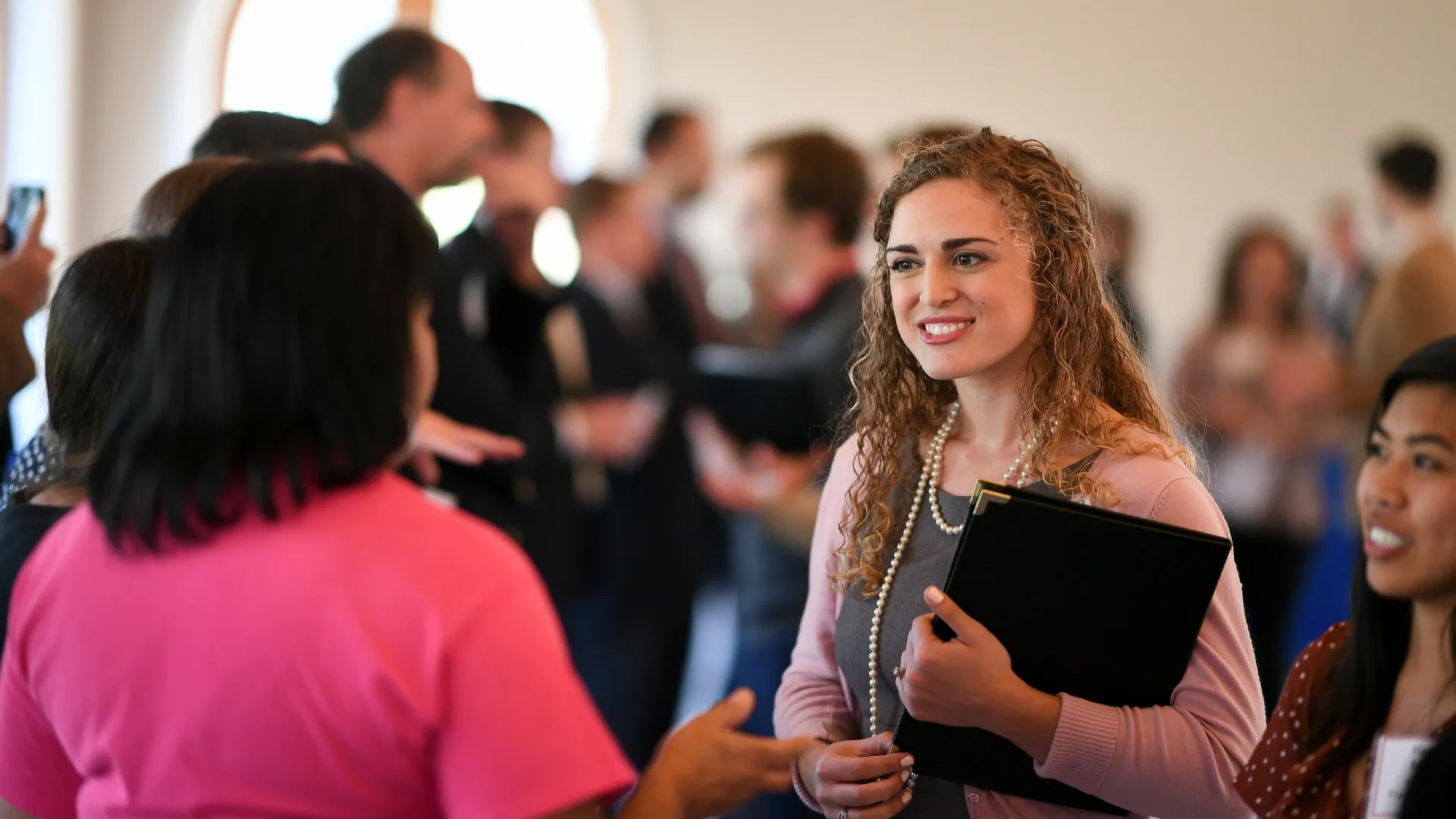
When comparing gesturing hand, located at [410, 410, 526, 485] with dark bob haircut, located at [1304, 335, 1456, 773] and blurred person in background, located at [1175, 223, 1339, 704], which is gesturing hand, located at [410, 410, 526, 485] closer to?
dark bob haircut, located at [1304, 335, 1456, 773]

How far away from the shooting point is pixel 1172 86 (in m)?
8.19

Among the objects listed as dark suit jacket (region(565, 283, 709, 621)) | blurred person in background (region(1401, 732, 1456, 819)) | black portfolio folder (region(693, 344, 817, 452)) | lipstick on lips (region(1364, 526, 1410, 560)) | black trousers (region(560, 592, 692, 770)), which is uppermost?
lipstick on lips (region(1364, 526, 1410, 560))

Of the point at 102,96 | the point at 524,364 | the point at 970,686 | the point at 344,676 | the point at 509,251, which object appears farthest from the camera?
the point at 102,96

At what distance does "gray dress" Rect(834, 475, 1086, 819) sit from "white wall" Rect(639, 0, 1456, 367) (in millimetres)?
6251

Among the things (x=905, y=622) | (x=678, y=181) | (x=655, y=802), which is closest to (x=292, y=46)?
(x=678, y=181)

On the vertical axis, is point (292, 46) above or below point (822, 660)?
above

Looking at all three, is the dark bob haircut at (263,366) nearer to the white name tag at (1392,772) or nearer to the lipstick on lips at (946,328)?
the lipstick on lips at (946,328)

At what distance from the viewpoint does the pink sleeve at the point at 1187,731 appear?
1.55 meters

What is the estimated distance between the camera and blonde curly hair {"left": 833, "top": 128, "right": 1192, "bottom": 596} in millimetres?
1697

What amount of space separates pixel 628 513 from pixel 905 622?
2581 millimetres

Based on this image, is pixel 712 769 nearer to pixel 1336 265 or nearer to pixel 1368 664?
pixel 1368 664

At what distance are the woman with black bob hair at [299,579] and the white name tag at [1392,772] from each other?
0.70m

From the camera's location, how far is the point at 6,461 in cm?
252

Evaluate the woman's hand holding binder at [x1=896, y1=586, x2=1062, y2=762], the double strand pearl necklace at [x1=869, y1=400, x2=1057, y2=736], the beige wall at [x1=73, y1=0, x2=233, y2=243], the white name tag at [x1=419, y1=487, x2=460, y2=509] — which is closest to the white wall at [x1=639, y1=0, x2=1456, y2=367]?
the beige wall at [x1=73, y1=0, x2=233, y2=243]
